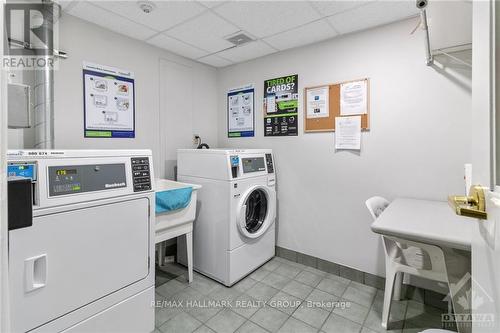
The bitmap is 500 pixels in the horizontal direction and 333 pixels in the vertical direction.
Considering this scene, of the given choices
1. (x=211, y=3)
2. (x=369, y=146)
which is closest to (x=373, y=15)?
(x=369, y=146)

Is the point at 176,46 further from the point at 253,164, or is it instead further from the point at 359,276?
the point at 359,276

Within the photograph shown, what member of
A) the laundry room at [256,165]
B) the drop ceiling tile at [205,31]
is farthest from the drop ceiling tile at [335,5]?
the drop ceiling tile at [205,31]

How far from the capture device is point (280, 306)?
207cm

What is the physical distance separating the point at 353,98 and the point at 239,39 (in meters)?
1.26

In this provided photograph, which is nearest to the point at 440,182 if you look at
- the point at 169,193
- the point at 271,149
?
the point at 271,149

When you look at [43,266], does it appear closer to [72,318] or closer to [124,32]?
[72,318]

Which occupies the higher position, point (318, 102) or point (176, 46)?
point (176, 46)

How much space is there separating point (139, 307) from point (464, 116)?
107 inches

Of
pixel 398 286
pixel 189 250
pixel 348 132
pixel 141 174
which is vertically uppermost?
pixel 348 132

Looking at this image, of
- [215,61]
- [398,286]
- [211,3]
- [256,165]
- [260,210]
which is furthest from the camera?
[215,61]

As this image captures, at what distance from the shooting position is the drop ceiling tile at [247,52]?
8.70ft

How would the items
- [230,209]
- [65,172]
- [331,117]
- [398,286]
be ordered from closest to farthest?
[65,172] < [398,286] < [230,209] < [331,117]

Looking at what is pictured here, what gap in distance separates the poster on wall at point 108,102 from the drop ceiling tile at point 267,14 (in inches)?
45.4

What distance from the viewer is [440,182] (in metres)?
2.02
